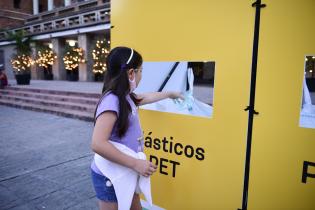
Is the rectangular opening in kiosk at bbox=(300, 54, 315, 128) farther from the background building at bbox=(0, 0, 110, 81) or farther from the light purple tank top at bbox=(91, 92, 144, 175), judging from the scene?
the background building at bbox=(0, 0, 110, 81)

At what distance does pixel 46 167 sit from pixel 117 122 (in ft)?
10.8

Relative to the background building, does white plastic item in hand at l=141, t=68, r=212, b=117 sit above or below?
below

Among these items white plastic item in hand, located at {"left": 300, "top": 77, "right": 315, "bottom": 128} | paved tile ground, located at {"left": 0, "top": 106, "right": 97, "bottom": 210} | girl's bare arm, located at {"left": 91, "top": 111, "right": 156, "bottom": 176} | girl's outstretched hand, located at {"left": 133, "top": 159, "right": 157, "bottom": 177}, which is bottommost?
paved tile ground, located at {"left": 0, "top": 106, "right": 97, "bottom": 210}

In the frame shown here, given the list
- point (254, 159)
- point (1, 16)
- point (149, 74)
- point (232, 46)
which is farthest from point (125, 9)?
point (1, 16)

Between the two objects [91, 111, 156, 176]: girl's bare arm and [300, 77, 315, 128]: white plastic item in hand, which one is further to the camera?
[300, 77, 315, 128]: white plastic item in hand

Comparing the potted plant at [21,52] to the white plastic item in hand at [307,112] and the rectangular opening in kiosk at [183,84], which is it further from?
the white plastic item in hand at [307,112]

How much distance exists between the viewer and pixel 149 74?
231 cm

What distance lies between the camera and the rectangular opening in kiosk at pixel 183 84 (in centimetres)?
198

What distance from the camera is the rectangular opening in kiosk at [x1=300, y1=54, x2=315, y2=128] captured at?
144cm

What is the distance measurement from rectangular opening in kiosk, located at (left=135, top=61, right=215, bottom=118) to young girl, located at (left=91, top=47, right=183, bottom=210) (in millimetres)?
592

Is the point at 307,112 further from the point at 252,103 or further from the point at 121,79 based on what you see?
the point at 121,79

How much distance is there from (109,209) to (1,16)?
3368cm

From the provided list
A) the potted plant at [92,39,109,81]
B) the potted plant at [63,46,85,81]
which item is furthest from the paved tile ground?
the potted plant at [63,46,85,81]

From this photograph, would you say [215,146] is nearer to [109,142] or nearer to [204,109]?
[204,109]
